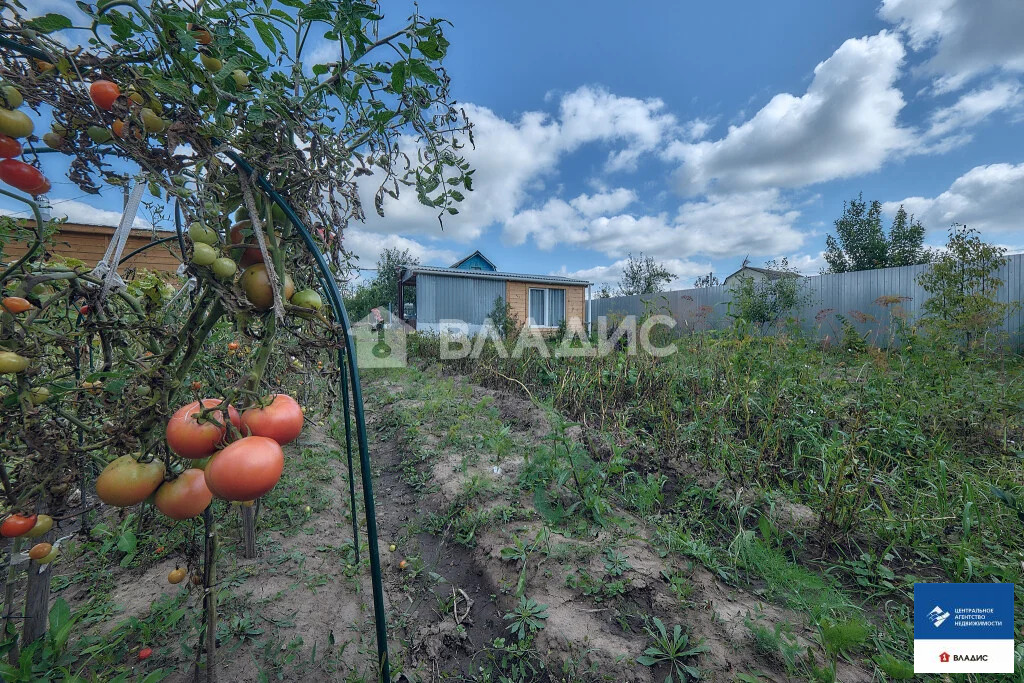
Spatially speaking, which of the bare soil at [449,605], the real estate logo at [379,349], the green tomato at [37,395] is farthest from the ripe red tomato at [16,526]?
the real estate logo at [379,349]

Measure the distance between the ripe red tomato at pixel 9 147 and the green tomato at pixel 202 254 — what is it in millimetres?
438

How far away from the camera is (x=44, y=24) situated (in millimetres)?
631

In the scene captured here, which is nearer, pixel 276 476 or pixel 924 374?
pixel 276 476

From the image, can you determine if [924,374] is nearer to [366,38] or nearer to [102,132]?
[366,38]

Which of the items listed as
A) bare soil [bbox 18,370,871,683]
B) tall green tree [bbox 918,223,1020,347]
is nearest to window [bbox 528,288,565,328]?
tall green tree [bbox 918,223,1020,347]

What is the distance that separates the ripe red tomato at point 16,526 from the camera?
72 centimetres

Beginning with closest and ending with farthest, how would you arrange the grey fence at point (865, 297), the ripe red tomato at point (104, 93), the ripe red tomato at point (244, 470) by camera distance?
the ripe red tomato at point (244, 470) < the ripe red tomato at point (104, 93) < the grey fence at point (865, 297)

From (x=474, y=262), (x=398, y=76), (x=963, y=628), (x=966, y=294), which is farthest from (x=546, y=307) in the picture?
(x=398, y=76)

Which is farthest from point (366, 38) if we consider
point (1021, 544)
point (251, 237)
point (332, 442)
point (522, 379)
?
point (522, 379)

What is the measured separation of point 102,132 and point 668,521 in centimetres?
215

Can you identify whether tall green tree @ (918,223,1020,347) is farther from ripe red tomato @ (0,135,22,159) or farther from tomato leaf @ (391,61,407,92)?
ripe red tomato @ (0,135,22,159)

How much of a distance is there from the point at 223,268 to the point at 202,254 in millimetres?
29

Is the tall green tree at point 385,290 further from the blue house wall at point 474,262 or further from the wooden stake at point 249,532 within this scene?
the wooden stake at point 249,532

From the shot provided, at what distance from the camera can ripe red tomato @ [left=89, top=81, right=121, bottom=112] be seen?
0.61 meters
